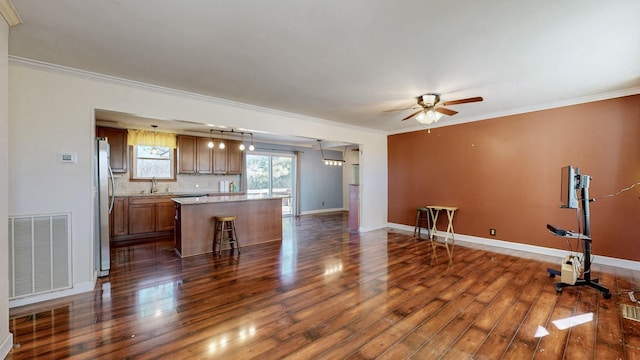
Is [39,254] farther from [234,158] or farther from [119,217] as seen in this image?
[234,158]

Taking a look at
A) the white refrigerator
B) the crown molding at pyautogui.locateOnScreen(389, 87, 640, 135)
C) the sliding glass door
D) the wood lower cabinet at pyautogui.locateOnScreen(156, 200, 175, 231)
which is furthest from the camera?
the sliding glass door

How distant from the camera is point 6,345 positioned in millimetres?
1953

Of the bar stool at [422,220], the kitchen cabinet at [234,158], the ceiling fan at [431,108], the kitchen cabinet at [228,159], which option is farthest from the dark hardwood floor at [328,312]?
the kitchen cabinet at [234,158]

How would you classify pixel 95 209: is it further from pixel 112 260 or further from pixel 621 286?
pixel 621 286

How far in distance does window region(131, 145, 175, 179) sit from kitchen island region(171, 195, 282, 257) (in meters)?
2.00

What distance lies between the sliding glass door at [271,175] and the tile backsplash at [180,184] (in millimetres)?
773

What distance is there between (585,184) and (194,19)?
14.4 feet

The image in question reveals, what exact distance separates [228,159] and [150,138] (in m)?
1.80

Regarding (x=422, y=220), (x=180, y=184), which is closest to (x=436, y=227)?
(x=422, y=220)

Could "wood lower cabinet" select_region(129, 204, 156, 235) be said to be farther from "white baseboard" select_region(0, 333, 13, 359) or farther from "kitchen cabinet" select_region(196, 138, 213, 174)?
"white baseboard" select_region(0, 333, 13, 359)

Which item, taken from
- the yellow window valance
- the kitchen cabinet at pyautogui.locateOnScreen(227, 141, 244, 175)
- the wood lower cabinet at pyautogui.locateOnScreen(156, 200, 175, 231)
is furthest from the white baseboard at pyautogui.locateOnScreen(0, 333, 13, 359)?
the kitchen cabinet at pyautogui.locateOnScreen(227, 141, 244, 175)

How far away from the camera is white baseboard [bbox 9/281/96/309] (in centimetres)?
269

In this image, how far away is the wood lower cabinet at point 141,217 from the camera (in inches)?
218

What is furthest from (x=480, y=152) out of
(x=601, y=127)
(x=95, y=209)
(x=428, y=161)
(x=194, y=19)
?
(x=95, y=209)
